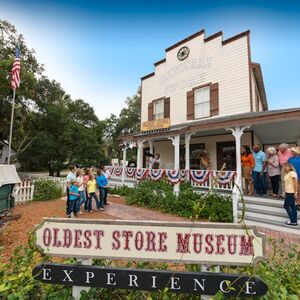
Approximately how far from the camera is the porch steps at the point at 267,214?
640 cm

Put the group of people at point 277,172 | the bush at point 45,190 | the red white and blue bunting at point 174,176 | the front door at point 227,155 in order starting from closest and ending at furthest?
the group of people at point 277,172 → the red white and blue bunting at point 174,176 → the bush at point 45,190 → the front door at point 227,155

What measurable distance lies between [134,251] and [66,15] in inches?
400

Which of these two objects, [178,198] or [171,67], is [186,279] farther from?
[171,67]

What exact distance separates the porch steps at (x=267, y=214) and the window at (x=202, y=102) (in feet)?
21.3

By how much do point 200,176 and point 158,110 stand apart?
7.65 m

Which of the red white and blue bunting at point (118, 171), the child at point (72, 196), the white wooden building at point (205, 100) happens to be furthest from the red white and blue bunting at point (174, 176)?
the red white and blue bunting at point (118, 171)

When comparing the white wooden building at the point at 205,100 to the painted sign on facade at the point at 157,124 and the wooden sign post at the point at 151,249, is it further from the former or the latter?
the wooden sign post at the point at 151,249

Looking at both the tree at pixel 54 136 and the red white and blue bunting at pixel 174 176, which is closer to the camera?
the red white and blue bunting at pixel 174 176

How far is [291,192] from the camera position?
5902 millimetres

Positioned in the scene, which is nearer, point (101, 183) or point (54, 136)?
point (101, 183)

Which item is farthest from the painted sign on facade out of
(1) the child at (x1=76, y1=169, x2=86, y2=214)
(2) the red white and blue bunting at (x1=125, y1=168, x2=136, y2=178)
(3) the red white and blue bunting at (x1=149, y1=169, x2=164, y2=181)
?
(1) the child at (x1=76, y1=169, x2=86, y2=214)

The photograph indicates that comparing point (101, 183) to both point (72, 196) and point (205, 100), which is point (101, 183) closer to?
point (72, 196)

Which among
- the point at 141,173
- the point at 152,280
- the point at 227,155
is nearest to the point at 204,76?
the point at 227,155

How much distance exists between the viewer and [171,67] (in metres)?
14.7
